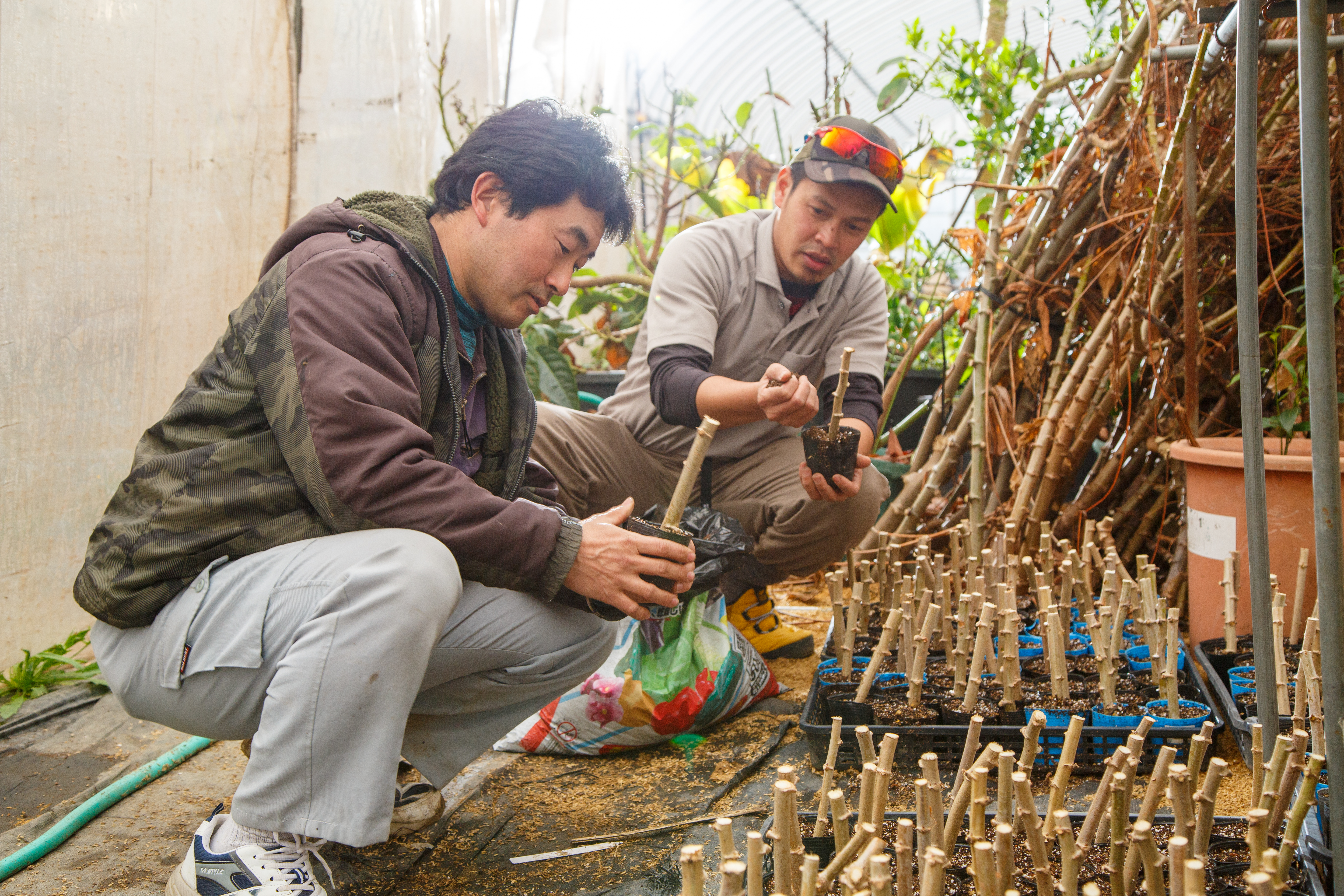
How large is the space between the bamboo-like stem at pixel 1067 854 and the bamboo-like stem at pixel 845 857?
0.19 metres

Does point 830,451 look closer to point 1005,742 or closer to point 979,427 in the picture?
point 1005,742

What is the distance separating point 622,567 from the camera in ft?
4.58

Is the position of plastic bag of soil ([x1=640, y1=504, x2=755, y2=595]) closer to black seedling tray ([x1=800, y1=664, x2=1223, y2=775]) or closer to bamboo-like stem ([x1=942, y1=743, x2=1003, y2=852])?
black seedling tray ([x1=800, y1=664, x2=1223, y2=775])

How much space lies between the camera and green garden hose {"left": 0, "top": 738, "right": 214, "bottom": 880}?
149cm

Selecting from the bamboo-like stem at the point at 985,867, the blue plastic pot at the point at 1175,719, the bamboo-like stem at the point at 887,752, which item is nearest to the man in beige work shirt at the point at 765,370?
the blue plastic pot at the point at 1175,719

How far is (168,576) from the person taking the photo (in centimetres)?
131

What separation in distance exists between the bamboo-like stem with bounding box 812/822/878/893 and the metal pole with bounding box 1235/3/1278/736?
611 millimetres

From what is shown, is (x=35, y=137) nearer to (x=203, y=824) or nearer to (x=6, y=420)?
(x=6, y=420)

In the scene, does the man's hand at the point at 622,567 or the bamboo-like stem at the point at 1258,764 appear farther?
the man's hand at the point at 622,567

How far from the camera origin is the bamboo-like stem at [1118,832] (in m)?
1.07

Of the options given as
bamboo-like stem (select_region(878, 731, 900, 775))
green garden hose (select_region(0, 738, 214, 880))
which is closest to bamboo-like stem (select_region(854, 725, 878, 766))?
bamboo-like stem (select_region(878, 731, 900, 775))

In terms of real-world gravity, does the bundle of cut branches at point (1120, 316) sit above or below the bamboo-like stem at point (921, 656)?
above

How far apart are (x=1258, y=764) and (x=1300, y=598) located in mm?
914

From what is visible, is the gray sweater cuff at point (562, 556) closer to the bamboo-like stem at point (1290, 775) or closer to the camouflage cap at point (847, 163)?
the bamboo-like stem at point (1290, 775)
